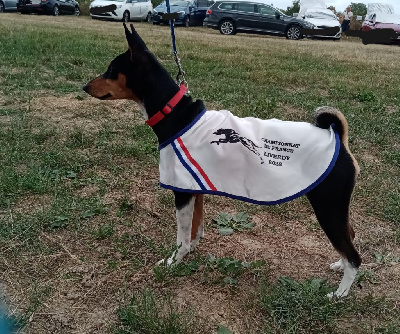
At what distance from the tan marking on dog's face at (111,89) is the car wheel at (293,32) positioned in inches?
731

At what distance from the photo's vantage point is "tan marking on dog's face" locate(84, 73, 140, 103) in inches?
117

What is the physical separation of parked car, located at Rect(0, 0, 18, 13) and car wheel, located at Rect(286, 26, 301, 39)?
1449 centimetres

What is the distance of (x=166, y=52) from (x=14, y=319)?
872 centimetres

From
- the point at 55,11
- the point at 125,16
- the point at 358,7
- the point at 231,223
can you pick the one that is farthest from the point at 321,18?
the point at 231,223

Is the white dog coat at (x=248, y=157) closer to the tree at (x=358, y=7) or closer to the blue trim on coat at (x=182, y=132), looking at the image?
the blue trim on coat at (x=182, y=132)

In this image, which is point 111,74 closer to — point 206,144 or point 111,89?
point 111,89

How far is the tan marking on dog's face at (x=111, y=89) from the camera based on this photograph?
2.96m

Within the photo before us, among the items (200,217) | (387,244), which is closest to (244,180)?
(200,217)

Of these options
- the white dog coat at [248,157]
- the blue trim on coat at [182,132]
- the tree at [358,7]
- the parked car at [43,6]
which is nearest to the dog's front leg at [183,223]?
the white dog coat at [248,157]

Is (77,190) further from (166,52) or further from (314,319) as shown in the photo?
(166,52)

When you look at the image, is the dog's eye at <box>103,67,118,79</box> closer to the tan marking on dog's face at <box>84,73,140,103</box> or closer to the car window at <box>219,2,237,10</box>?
the tan marking on dog's face at <box>84,73,140,103</box>

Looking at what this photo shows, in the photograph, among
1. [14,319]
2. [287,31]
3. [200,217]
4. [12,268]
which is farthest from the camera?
[287,31]

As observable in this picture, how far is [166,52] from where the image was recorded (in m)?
10.5

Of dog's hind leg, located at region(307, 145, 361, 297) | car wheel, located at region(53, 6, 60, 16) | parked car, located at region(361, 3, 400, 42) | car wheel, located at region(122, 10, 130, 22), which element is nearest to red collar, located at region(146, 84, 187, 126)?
dog's hind leg, located at region(307, 145, 361, 297)
